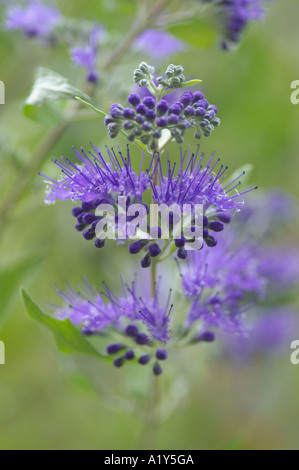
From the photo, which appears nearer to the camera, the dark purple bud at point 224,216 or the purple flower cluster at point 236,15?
the dark purple bud at point 224,216

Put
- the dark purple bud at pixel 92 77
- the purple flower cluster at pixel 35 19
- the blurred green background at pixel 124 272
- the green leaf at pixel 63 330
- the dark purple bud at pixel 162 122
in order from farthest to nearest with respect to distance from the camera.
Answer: the blurred green background at pixel 124 272 → the purple flower cluster at pixel 35 19 → the dark purple bud at pixel 92 77 → the green leaf at pixel 63 330 → the dark purple bud at pixel 162 122

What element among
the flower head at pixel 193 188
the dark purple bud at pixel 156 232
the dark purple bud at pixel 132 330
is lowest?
the dark purple bud at pixel 132 330

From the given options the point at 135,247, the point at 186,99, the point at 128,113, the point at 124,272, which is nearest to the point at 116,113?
the point at 128,113

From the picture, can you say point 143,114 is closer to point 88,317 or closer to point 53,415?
point 88,317

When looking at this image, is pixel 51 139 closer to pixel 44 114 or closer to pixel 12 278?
pixel 44 114

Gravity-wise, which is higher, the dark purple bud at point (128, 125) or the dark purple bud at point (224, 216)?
the dark purple bud at point (128, 125)

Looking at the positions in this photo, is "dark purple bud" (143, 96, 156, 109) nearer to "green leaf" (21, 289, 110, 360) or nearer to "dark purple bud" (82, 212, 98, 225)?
"dark purple bud" (82, 212, 98, 225)

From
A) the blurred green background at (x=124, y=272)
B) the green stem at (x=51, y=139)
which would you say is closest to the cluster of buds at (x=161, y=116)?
the green stem at (x=51, y=139)

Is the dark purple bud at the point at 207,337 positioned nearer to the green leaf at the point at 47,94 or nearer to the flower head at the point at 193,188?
the flower head at the point at 193,188

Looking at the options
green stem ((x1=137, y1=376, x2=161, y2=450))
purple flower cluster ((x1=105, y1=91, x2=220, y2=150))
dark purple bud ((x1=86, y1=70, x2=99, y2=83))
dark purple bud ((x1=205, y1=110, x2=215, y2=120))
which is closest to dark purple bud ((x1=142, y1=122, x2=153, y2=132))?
purple flower cluster ((x1=105, y1=91, x2=220, y2=150))
